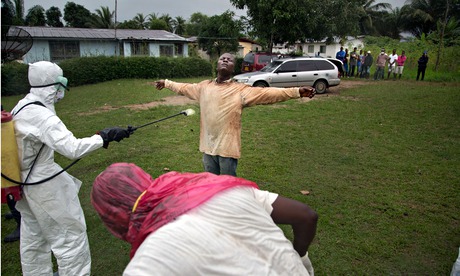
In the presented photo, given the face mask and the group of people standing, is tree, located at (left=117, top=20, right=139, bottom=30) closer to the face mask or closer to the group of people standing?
the group of people standing

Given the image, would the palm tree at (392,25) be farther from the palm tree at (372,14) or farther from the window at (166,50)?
the window at (166,50)

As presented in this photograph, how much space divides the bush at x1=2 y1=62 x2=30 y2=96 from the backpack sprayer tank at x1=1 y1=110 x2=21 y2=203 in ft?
48.8

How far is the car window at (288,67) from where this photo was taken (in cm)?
1351

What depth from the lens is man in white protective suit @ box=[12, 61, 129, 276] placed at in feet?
8.24

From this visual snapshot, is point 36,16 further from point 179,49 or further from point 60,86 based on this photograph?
point 60,86

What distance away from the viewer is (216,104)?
3314mm

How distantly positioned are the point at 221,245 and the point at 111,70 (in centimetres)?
1927

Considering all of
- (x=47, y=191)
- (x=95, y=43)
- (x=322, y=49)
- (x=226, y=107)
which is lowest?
(x=47, y=191)

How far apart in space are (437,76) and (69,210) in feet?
64.0

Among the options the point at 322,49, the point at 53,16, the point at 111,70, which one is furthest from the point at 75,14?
the point at 111,70

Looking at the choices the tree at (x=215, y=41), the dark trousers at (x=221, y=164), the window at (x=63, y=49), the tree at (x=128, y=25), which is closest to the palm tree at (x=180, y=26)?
the tree at (x=128, y=25)

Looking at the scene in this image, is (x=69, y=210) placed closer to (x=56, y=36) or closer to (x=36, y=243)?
(x=36, y=243)

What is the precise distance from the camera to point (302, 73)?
13617 millimetres

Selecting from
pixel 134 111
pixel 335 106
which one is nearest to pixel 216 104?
pixel 134 111
